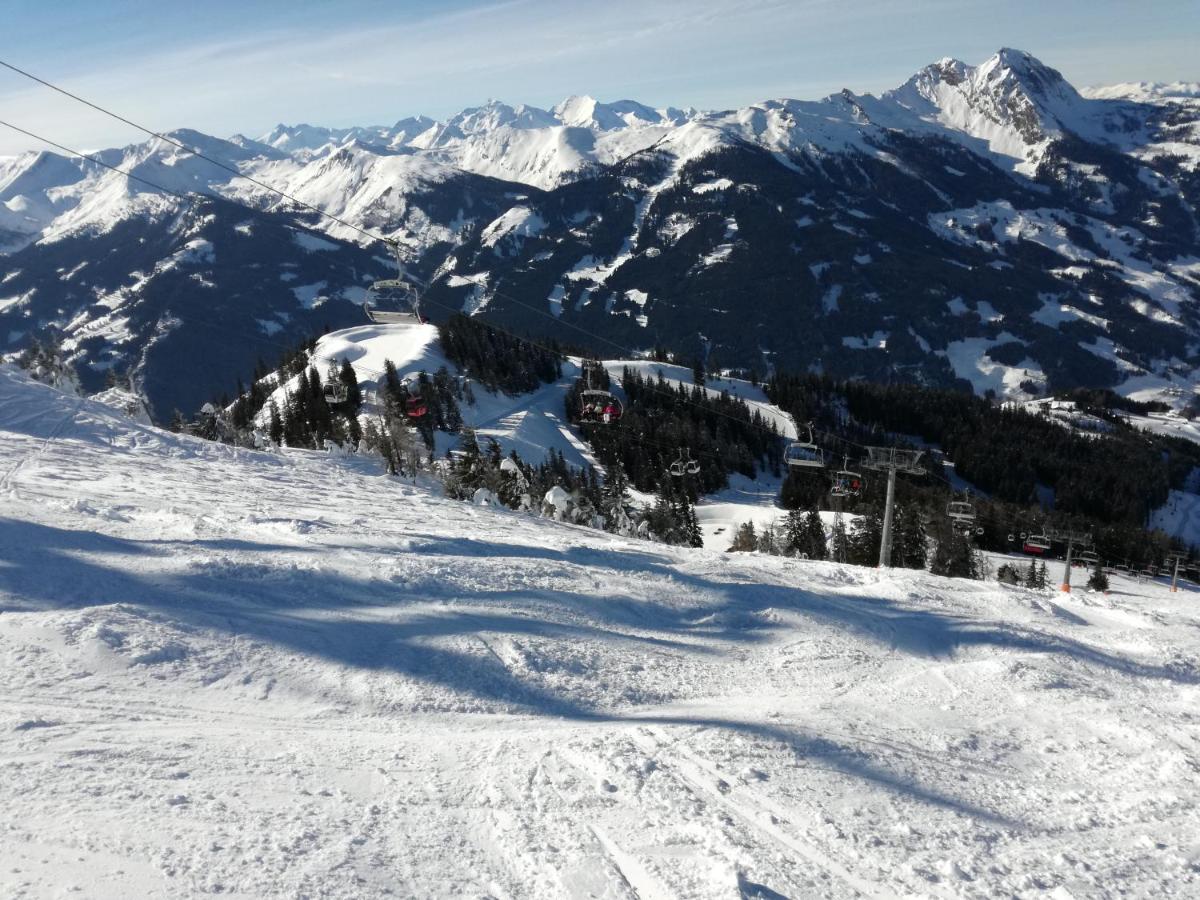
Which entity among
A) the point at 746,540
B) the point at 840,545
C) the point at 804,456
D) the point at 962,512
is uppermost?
the point at 804,456

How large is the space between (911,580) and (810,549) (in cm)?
5712

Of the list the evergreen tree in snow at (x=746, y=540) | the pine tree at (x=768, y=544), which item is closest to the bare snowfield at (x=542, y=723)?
the pine tree at (x=768, y=544)

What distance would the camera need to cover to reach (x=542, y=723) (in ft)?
39.7

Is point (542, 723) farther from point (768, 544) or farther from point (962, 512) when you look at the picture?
point (768, 544)

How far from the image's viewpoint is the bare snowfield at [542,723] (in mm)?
8148

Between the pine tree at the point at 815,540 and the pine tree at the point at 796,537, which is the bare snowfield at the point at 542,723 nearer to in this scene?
the pine tree at the point at 796,537

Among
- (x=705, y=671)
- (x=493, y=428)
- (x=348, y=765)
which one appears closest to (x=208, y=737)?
(x=348, y=765)

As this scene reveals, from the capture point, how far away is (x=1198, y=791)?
1154cm

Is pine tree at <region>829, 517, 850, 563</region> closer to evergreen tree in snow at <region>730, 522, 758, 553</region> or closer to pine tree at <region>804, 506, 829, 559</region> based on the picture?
pine tree at <region>804, 506, 829, 559</region>

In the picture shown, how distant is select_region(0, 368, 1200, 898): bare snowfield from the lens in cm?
815

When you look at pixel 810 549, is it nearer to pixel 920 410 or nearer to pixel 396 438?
pixel 396 438

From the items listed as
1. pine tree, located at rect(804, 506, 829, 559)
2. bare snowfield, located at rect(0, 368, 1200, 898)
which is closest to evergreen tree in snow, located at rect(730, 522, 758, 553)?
pine tree, located at rect(804, 506, 829, 559)

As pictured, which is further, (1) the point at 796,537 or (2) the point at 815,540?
(1) the point at 796,537

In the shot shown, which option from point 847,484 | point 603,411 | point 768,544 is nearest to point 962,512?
point 847,484
